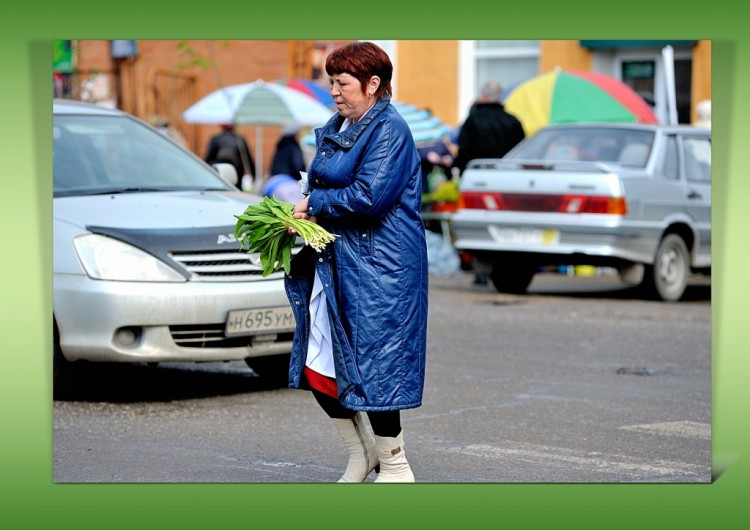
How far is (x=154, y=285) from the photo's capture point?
781cm

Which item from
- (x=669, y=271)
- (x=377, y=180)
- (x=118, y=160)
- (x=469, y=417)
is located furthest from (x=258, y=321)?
(x=669, y=271)

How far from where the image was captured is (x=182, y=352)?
793 centimetres

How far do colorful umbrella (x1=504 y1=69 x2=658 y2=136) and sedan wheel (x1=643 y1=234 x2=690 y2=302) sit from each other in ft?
10.9

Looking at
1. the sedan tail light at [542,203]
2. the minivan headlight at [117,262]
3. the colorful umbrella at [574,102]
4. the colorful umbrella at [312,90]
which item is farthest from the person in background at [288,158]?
the minivan headlight at [117,262]

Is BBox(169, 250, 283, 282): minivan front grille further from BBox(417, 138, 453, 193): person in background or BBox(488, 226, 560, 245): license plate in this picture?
BBox(417, 138, 453, 193): person in background

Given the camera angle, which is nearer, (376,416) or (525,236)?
(376,416)

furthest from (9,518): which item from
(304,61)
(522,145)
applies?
(304,61)

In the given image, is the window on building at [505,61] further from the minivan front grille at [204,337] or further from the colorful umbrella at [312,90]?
the minivan front grille at [204,337]

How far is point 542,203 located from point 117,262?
6786mm

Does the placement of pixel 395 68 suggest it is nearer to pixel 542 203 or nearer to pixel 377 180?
pixel 542 203

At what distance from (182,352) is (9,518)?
109 inches

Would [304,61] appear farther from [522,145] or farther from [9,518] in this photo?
[9,518]

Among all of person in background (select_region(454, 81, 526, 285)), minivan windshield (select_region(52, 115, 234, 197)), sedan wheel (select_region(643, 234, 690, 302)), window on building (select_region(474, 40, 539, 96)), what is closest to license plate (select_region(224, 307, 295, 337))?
minivan windshield (select_region(52, 115, 234, 197))

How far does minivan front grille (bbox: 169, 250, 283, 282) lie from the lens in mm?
7945
